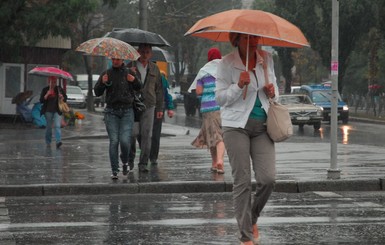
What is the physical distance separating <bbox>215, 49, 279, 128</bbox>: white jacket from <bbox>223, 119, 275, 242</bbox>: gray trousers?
0.09 metres

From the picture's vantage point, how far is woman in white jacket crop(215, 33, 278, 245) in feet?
28.0

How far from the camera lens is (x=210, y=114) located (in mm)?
15469

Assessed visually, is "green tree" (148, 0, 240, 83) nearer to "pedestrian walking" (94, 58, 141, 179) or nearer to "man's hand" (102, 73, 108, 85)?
"pedestrian walking" (94, 58, 141, 179)

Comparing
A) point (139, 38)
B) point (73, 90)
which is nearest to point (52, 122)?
point (139, 38)

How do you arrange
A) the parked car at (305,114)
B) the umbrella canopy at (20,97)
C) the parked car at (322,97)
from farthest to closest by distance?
Result: 1. the parked car at (322,97)
2. the parked car at (305,114)
3. the umbrella canopy at (20,97)

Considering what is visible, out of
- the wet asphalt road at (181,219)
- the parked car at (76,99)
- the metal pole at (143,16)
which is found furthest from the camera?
the parked car at (76,99)

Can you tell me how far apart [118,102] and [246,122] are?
5.87 meters

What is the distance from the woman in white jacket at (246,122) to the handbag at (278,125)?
10 centimetres

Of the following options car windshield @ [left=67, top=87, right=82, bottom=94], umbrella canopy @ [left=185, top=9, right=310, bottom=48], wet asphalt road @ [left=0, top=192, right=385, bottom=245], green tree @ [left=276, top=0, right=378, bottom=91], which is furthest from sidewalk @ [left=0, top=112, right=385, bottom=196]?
car windshield @ [left=67, top=87, right=82, bottom=94]

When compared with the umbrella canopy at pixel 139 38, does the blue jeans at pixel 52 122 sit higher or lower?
lower

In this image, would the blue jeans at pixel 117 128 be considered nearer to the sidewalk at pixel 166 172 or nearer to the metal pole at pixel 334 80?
the sidewalk at pixel 166 172

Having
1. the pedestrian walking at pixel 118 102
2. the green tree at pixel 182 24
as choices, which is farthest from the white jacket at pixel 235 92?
Answer: the green tree at pixel 182 24

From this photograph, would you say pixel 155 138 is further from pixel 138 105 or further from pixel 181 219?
pixel 181 219

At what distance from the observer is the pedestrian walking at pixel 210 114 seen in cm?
1495
